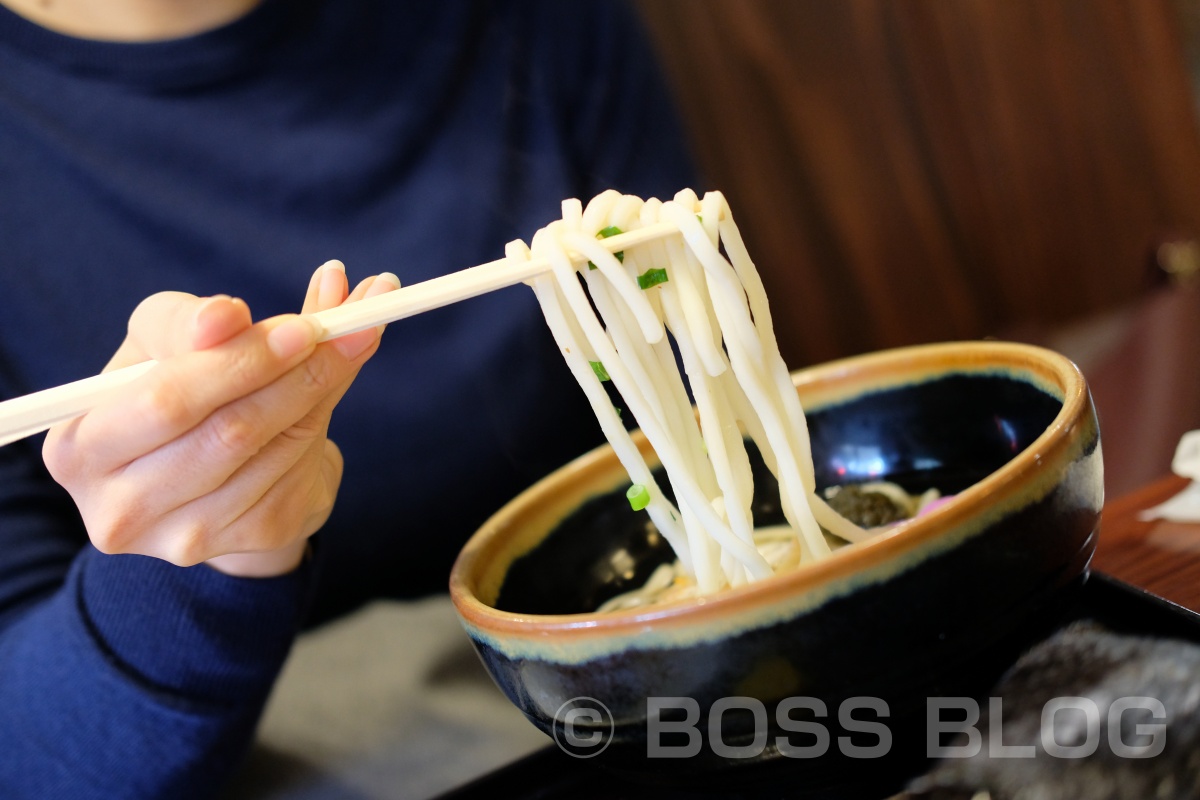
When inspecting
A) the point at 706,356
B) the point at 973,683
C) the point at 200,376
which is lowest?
the point at 973,683

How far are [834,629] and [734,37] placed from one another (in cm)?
225

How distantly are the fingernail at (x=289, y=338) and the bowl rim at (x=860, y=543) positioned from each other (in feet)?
0.58

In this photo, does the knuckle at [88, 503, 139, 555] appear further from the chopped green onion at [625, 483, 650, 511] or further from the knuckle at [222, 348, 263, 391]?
the chopped green onion at [625, 483, 650, 511]

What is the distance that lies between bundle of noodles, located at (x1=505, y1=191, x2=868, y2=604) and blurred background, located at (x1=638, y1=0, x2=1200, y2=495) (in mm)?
1798

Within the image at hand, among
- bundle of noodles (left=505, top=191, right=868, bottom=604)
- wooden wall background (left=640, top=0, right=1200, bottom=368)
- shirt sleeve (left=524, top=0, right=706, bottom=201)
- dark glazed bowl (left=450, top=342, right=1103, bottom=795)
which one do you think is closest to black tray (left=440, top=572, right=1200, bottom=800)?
dark glazed bowl (left=450, top=342, right=1103, bottom=795)

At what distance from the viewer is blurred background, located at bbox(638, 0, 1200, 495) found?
2.40 metres

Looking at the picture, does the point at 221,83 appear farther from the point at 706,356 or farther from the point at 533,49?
the point at 706,356

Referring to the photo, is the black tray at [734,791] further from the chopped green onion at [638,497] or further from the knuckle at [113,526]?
the knuckle at [113,526]

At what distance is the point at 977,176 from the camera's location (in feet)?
8.34

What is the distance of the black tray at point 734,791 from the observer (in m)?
0.52

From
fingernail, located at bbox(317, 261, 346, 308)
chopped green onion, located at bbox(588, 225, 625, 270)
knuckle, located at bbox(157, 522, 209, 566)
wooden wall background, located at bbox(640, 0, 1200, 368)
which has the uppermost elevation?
fingernail, located at bbox(317, 261, 346, 308)

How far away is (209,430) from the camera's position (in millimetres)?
539

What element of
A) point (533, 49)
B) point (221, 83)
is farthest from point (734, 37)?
point (221, 83)

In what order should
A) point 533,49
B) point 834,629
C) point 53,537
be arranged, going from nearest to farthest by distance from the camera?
point 834,629 → point 53,537 → point 533,49
